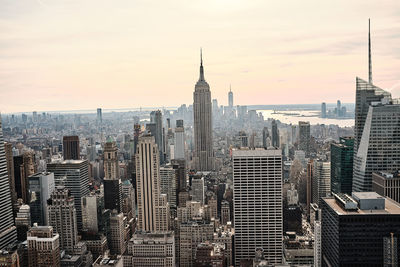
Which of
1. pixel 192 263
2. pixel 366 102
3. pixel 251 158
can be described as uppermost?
pixel 366 102

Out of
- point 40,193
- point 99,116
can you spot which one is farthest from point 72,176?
point 99,116

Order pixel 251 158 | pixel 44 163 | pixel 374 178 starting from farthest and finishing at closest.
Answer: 1. pixel 44 163
2. pixel 251 158
3. pixel 374 178

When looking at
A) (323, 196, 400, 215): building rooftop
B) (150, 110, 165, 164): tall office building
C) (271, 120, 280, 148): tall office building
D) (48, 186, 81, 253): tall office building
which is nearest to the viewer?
(323, 196, 400, 215): building rooftop

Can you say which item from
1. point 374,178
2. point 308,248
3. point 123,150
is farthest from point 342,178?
point 123,150

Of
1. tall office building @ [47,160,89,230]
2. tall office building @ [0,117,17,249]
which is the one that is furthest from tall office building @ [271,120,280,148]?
tall office building @ [0,117,17,249]

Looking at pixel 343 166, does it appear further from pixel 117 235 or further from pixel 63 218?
pixel 63 218

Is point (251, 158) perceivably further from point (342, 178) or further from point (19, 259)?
point (19, 259)

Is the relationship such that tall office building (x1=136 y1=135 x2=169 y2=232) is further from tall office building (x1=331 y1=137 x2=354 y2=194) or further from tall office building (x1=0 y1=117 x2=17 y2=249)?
tall office building (x1=331 y1=137 x2=354 y2=194)
